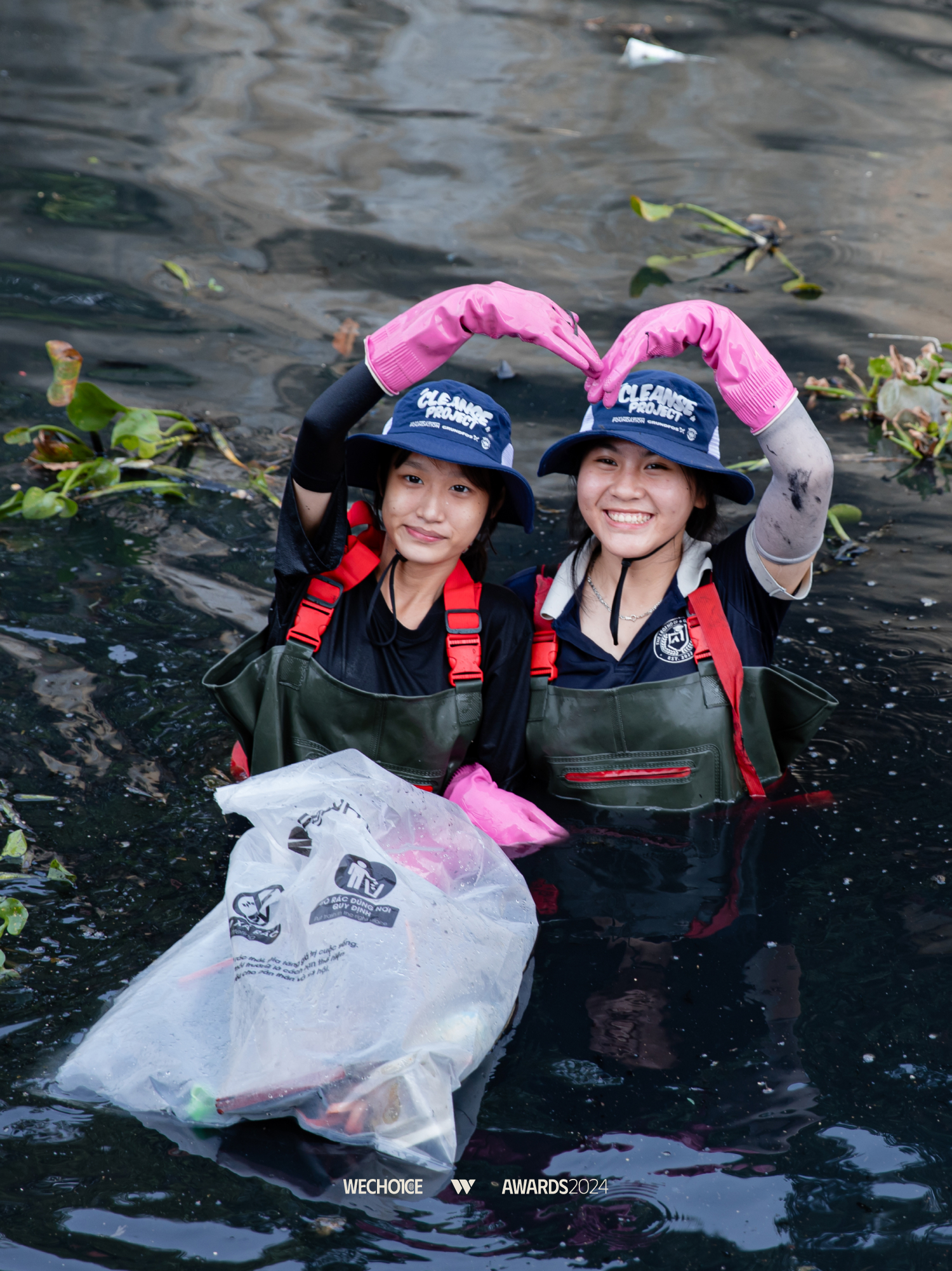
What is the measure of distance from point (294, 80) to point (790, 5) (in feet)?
13.0

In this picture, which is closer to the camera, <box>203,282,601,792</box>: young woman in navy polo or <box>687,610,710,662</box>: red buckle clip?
<box>203,282,601,792</box>: young woman in navy polo

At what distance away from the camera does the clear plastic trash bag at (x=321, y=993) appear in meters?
1.89

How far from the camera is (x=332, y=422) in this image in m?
2.53

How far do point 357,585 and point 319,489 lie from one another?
0.98 ft

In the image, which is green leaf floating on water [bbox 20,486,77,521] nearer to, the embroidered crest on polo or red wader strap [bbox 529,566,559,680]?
red wader strap [bbox 529,566,559,680]

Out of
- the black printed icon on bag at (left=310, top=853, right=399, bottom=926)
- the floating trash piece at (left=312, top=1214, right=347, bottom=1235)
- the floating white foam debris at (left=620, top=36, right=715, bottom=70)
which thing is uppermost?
the floating white foam debris at (left=620, top=36, right=715, bottom=70)

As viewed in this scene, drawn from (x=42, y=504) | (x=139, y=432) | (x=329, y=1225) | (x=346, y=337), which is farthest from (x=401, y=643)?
(x=346, y=337)

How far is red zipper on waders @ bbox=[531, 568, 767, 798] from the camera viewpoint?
2836 millimetres

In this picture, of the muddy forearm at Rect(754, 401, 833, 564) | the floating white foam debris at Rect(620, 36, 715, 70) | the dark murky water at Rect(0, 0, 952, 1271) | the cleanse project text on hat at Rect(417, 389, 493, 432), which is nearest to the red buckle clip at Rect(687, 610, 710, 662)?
the muddy forearm at Rect(754, 401, 833, 564)

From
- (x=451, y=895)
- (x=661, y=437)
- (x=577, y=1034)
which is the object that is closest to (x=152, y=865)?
(x=451, y=895)

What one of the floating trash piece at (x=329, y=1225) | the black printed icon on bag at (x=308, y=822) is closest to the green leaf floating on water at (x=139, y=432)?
the black printed icon on bag at (x=308, y=822)

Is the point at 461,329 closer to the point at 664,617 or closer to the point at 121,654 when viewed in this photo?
the point at 664,617

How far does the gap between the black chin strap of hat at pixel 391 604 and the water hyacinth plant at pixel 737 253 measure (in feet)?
11.7

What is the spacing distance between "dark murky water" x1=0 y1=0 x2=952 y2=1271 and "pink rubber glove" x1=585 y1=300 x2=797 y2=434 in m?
1.02
